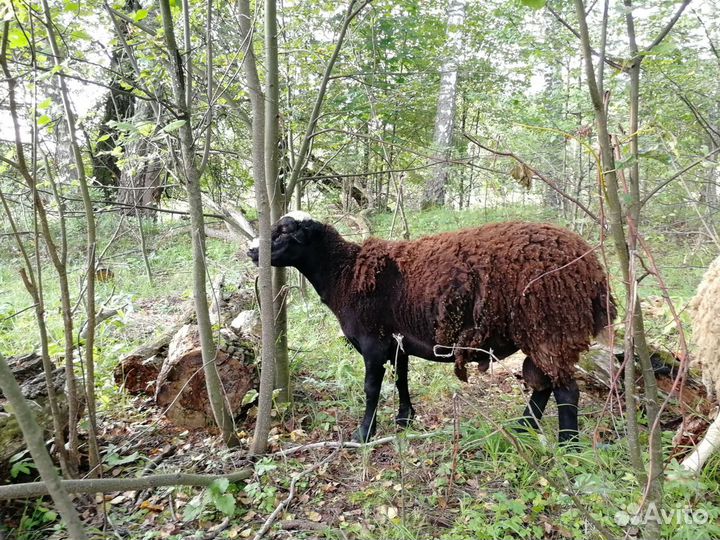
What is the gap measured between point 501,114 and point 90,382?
35.4 ft

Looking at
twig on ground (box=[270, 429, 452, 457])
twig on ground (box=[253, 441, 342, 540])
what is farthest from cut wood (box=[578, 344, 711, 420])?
twig on ground (box=[253, 441, 342, 540])

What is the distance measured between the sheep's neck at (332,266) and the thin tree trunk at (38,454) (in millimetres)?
2885

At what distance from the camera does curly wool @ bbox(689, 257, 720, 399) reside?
8.68 ft

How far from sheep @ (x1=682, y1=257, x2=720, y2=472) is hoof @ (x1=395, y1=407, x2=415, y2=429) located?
195 centimetres

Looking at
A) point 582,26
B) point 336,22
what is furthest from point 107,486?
point 336,22

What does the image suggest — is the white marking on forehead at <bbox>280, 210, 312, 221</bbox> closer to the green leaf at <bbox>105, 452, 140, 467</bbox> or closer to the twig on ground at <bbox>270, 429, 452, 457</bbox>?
the twig on ground at <bbox>270, 429, 452, 457</bbox>

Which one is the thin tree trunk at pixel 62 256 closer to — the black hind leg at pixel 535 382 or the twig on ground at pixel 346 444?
the twig on ground at pixel 346 444

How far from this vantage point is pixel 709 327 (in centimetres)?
269

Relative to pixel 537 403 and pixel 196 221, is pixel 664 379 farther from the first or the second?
pixel 196 221

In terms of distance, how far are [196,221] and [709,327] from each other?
331 cm

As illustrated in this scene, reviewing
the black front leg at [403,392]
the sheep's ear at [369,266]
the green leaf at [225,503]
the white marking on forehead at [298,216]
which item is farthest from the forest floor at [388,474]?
the white marking on forehead at [298,216]

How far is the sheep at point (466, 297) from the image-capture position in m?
3.10

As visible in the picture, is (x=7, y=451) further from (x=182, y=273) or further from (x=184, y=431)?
(x=182, y=273)

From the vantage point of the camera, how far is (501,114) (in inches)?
429
